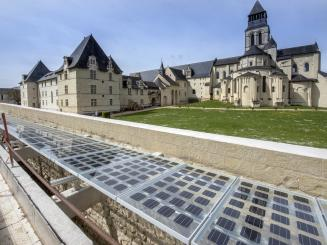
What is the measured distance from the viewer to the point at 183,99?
179ft

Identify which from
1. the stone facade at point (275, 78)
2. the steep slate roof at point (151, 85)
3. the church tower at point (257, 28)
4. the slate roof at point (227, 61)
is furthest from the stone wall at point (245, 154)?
the church tower at point (257, 28)

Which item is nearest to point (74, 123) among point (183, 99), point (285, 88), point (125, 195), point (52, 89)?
point (125, 195)

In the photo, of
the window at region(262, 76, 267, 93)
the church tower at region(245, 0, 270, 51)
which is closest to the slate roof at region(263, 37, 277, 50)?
the church tower at region(245, 0, 270, 51)

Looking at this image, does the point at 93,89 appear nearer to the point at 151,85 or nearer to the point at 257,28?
the point at 151,85

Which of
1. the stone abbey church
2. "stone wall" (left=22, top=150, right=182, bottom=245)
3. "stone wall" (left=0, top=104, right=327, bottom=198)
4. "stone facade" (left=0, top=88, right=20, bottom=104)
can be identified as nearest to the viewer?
"stone wall" (left=0, top=104, right=327, bottom=198)

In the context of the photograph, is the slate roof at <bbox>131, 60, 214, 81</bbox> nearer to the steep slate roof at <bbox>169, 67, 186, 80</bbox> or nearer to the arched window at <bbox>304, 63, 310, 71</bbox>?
the steep slate roof at <bbox>169, 67, 186, 80</bbox>

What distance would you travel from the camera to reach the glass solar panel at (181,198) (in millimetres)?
2391

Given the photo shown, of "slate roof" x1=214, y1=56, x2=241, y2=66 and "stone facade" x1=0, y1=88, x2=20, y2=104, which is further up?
"slate roof" x1=214, y1=56, x2=241, y2=66

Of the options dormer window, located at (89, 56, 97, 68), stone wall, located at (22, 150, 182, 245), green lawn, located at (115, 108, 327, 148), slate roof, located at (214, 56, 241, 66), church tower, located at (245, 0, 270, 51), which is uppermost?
church tower, located at (245, 0, 270, 51)

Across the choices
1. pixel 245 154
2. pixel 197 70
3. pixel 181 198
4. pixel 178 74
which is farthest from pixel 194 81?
pixel 181 198

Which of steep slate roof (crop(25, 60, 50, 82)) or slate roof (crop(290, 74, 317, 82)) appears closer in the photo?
slate roof (crop(290, 74, 317, 82))

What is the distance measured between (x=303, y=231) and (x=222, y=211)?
3.12 feet

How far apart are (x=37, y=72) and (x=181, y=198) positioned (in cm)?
5650

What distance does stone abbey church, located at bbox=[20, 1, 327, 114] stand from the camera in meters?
31.0
